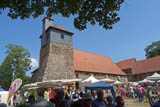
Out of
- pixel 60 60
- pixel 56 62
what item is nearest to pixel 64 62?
pixel 60 60

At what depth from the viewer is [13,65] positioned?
3875 cm

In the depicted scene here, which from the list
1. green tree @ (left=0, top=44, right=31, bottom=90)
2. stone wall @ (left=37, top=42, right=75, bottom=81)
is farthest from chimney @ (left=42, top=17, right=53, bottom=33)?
green tree @ (left=0, top=44, right=31, bottom=90)

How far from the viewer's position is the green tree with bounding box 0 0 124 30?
429 centimetres

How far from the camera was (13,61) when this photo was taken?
126 feet

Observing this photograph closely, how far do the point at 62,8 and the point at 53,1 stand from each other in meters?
0.39

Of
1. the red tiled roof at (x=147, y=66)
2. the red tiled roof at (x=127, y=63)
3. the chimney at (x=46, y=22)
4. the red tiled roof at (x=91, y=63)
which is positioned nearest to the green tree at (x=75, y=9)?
the red tiled roof at (x=91, y=63)

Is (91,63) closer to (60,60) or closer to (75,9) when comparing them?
(60,60)

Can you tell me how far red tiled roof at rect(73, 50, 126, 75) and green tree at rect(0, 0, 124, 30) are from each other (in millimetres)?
20536

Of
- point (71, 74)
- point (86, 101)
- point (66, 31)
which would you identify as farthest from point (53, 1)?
point (66, 31)

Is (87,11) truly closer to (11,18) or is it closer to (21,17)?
(21,17)

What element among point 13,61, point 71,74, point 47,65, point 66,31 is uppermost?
point 66,31

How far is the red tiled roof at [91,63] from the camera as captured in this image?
1058 inches

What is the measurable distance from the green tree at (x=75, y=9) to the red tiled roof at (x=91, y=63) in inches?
808

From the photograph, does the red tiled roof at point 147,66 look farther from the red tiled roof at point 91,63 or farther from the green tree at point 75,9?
the green tree at point 75,9
